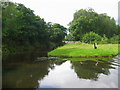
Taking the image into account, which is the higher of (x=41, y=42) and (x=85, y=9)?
(x=85, y=9)

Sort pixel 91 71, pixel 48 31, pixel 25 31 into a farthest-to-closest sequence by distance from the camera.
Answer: pixel 48 31 < pixel 25 31 < pixel 91 71

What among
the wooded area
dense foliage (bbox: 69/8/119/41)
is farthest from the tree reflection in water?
dense foliage (bbox: 69/8/119/41)

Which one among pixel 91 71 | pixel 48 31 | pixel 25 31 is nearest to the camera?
pixel 91 71

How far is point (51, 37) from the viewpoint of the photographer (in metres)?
44.1

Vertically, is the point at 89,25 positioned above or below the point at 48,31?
above

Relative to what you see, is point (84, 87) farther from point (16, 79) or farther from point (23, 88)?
point (16, 79)

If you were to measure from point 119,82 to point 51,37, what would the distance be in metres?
39.5

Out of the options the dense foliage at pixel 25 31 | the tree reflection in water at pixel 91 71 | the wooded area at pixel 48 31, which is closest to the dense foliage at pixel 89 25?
the wooded area at pixel 48 31

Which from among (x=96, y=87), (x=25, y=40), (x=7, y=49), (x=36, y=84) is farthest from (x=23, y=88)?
(x=25, y=40)

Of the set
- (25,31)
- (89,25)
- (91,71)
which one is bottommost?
(91,71)

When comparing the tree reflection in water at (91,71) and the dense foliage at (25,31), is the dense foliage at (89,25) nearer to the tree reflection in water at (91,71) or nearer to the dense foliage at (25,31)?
the dense foliage at (25,31)

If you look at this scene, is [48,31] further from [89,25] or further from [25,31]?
[89,25]

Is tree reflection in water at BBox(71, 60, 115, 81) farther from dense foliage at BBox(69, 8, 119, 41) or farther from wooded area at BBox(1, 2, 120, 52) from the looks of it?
dense foliage at BBox(69, 8, 119, 41)

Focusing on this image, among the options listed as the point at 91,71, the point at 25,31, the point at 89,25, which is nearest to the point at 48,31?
the point at 25,31
